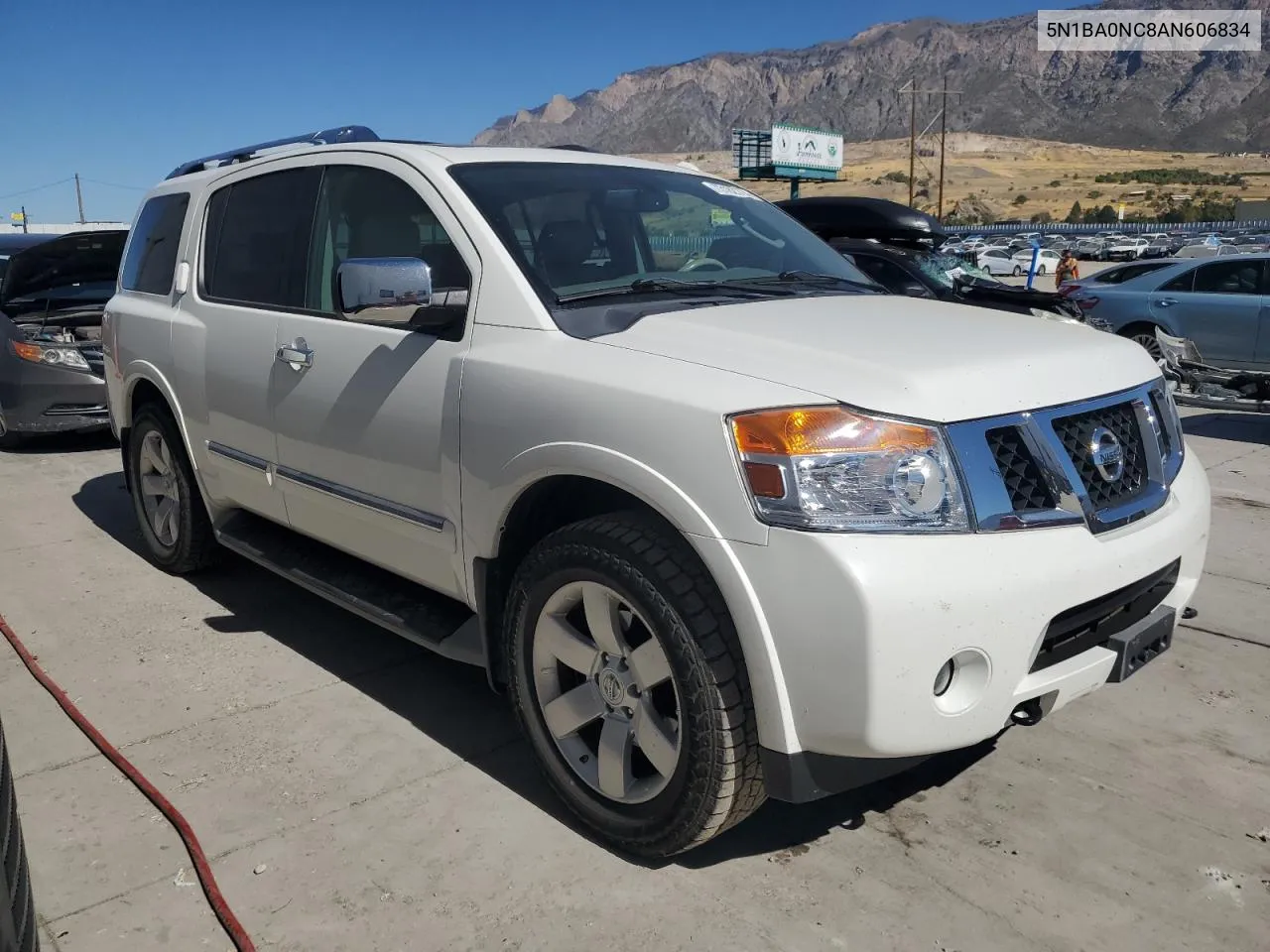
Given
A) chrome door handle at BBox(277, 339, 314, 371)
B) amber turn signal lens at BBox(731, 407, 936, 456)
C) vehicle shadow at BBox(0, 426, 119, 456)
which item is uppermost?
chrome door handle at BBox(277, 339, 314, 371)

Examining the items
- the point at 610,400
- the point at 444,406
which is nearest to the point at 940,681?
the point at 610,400

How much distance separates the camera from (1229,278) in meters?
10.9

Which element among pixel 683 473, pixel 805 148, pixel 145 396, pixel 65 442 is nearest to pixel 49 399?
pixel 65 442

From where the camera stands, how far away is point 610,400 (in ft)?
8.44

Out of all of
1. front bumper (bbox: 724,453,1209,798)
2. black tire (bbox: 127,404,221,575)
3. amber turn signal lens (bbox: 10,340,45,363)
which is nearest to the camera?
front bumper (bbox: 724,453,1209,798)

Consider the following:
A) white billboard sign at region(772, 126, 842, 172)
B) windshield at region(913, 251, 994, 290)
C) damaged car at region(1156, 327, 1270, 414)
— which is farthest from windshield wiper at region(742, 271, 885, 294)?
white billboard sign at region(772, 126, 842, 172)

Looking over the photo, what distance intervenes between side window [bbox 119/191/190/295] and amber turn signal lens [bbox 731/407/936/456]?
3.45m

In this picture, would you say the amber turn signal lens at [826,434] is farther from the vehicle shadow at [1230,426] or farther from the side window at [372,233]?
the vehicle shadow at [1230,426]

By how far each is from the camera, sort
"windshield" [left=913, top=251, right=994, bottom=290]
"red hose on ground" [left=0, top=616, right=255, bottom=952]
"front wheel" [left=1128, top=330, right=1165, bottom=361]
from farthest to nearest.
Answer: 1. "front wheel" [left=1128, top=330, right=1165, bottom=361]
2. "windshield" [left=913, top=251, right=994, bottom=290]
3. "red hose on ground" [left=0, top=616, right=255, bottom=952]

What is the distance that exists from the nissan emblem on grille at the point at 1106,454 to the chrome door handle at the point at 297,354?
8.14 ft

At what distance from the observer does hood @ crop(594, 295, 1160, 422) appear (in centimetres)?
239

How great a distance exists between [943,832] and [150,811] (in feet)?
7.46

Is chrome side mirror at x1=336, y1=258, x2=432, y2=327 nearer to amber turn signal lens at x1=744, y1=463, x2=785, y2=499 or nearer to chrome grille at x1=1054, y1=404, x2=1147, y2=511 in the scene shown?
amber turn signal lens at x1=744, y1=463, x2=785, y2=499

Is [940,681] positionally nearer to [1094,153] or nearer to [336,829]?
[336,829]
